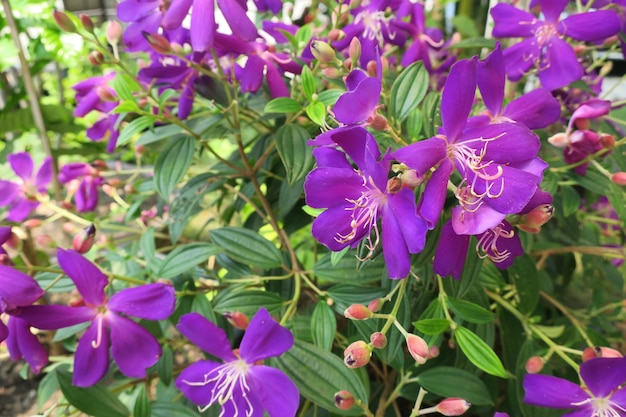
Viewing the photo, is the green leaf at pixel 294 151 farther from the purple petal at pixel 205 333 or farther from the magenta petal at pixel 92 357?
the magenta petal at pixel 92 357

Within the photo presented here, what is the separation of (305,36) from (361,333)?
546 millimetres

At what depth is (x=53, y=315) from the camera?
681 millimetres

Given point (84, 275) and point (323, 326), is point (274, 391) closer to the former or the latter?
point (323, 326)

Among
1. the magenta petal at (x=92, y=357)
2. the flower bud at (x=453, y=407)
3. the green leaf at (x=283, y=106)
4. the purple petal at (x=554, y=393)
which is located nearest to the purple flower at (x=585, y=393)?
the purple petal at (x=554, y=393)

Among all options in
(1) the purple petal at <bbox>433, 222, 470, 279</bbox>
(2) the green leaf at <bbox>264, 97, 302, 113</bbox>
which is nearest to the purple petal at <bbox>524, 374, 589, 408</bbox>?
(1) the purple petal at <bbox>433, 222, 470, 279</bbox>

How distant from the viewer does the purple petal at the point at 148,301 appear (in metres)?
0.73

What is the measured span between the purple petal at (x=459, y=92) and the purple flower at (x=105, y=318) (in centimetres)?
45

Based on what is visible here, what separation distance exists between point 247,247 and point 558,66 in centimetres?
59

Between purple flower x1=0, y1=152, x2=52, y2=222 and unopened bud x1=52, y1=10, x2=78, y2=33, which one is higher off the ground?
unopened bud x1=52, y1=10, x2=78, y2=33

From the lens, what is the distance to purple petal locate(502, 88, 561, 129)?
0.65 m

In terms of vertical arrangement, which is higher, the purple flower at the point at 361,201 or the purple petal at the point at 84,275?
the purple flower at the point at 361,201

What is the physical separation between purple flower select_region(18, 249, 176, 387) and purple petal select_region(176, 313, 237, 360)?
7 cm

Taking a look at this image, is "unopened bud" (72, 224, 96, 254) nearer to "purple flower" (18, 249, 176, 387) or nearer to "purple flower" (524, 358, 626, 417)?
"purple flower" (18, 249, 176, 387)

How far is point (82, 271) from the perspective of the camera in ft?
2.32
